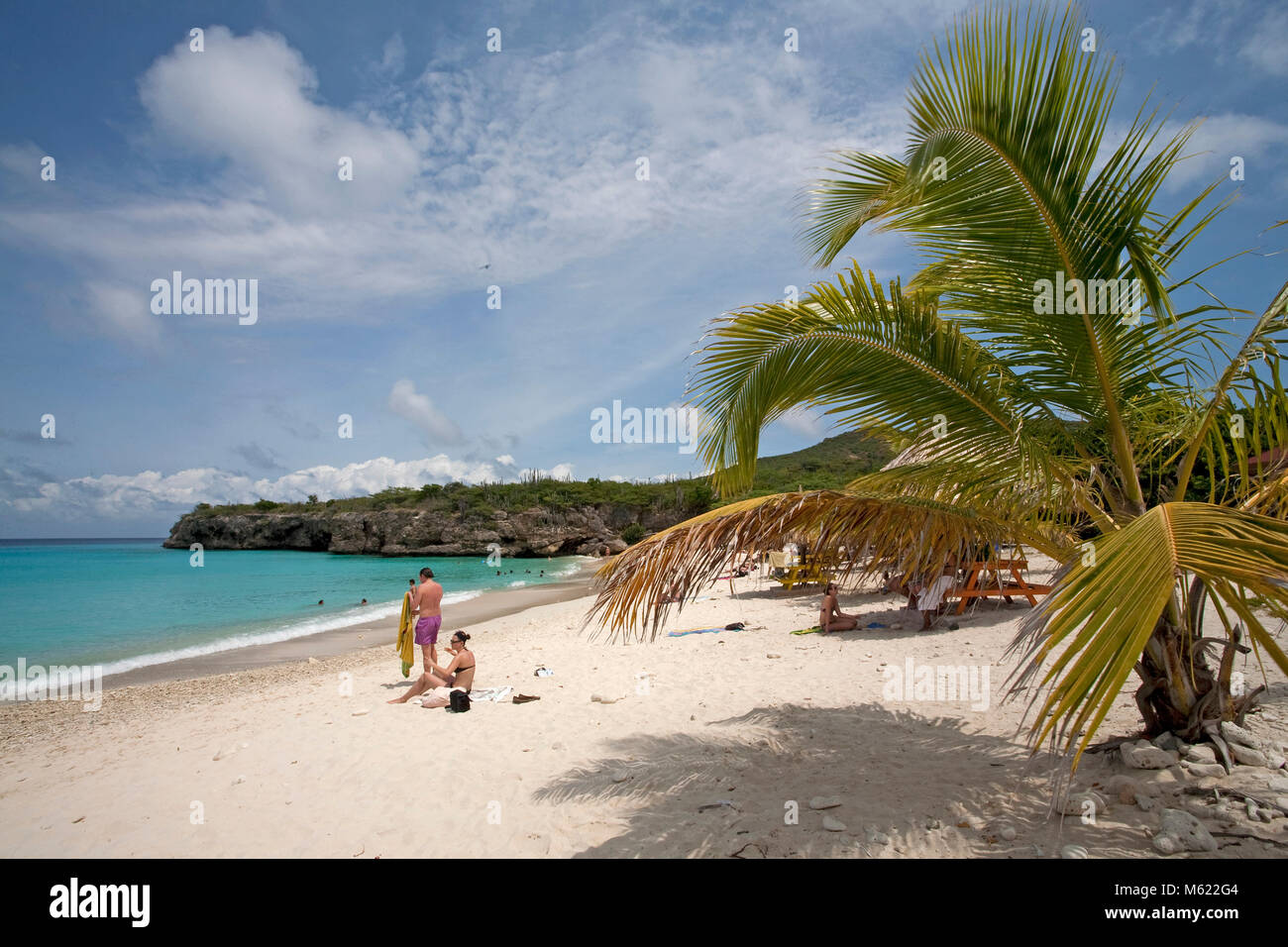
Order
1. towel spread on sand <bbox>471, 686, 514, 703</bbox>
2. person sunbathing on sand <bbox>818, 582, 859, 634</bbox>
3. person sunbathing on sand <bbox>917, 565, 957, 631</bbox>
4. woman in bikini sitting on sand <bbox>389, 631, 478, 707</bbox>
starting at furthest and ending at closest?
person sunbathing on sand <bbox>818, 582, 859, 634</bbox> < person sunbathing on sand <bbox>917, 565, 957, 631</bbox> < woman in bikini sitting on sand <bbox>389, 631, 478, 707</bbox> < towel spread on sand <bbox>471, 686, 514, 703</bbox>

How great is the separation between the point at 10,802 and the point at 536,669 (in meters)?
5.82

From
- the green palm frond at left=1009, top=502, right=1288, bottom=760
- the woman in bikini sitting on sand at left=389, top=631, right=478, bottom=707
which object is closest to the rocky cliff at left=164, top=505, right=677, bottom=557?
the woman in bikini sitting on sand at left=389, top=631, right=478, bottom=707

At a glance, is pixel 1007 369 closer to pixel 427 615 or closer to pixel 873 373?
pixel 873 373

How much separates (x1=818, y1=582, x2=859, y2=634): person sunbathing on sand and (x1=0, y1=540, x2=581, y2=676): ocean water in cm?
1554

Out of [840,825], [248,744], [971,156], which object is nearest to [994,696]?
[840,825]

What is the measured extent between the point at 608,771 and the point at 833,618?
269 inches

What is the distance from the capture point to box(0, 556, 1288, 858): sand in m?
3.97

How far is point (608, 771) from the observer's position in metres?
5.44

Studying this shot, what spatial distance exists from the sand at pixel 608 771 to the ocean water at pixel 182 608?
9.25 metres

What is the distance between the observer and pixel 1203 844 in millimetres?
3117

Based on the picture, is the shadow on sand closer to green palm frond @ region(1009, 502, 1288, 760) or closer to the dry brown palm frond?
green palm frond @ region(1009, 502, 1288, 760)

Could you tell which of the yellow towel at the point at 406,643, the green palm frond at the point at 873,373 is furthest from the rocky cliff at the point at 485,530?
the green palm frond at the point at 873,373

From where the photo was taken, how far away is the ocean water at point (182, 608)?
17.9 meters
